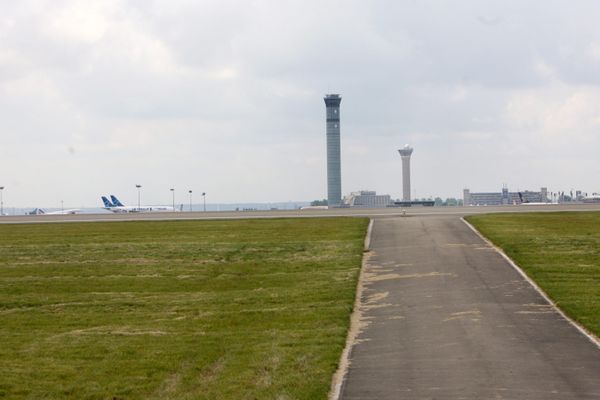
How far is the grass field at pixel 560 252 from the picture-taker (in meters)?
24.2

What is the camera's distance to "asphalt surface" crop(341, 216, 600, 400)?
589 inches

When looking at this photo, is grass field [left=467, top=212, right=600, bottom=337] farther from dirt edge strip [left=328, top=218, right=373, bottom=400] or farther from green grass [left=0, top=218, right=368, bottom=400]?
green grass [left=0, top=218, right=368, bottom=400]

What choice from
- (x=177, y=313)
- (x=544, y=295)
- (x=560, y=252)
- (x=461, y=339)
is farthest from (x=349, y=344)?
(x=560, y=252)

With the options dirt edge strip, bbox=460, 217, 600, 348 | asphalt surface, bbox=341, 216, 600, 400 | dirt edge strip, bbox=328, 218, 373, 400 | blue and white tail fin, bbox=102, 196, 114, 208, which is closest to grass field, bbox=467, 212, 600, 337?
dirt edge strip, bbox=460, 217, 600, 348

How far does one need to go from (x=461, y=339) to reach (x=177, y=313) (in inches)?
391

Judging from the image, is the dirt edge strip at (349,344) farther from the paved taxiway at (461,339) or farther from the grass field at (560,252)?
the grass field at (560,252)

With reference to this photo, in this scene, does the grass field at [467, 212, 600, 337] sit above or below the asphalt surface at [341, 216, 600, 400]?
→ above

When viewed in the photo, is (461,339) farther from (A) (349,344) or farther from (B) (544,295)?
(B) (544,295)

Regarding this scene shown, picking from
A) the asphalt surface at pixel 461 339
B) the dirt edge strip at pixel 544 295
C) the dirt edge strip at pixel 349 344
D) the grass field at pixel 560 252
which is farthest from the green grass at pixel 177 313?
the grass field at pixel 560 252

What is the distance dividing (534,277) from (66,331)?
53.7 feet

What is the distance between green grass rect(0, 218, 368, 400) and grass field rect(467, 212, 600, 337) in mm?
6674

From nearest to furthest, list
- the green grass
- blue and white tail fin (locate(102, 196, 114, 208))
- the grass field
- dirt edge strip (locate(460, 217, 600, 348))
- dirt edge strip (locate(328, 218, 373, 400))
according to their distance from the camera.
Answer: dirt edge strip (locate(328, 218, 373, 400)), the green grass, dirt edge strip (locate(460, 217, 600, 348)), the grass field, blue and white tail fin (locate(102, 196, 114, 208))

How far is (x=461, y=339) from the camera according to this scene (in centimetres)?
1922

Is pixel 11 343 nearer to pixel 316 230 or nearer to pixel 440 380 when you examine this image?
pixel 440 380
